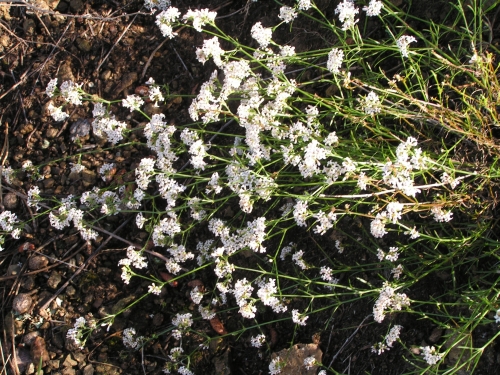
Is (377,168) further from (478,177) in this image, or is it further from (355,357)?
(355,357)

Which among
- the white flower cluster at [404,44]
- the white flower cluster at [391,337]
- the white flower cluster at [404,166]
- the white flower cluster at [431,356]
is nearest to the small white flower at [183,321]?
the white flower cluster at [391,337]

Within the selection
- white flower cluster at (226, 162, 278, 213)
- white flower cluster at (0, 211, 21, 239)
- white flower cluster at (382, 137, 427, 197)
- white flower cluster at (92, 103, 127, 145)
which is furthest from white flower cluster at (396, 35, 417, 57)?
white flower cluster at (0, 211, 21, 239)

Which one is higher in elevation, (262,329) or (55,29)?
(55,29)

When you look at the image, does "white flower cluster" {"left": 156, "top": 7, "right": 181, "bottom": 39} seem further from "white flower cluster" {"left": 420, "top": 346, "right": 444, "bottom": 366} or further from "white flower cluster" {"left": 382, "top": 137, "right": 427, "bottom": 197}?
"white flower cluster" {"left": 420, "top": 346, "right": 444, "bottom": 366}

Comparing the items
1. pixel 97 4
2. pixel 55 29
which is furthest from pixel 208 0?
pixel 55 29

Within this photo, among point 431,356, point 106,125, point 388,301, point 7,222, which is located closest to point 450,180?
point 388,301

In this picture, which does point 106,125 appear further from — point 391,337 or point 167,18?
point 391,337

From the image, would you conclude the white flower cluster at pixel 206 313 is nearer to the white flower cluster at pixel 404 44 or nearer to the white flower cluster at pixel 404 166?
the white flower cluster at pixel 404 166
